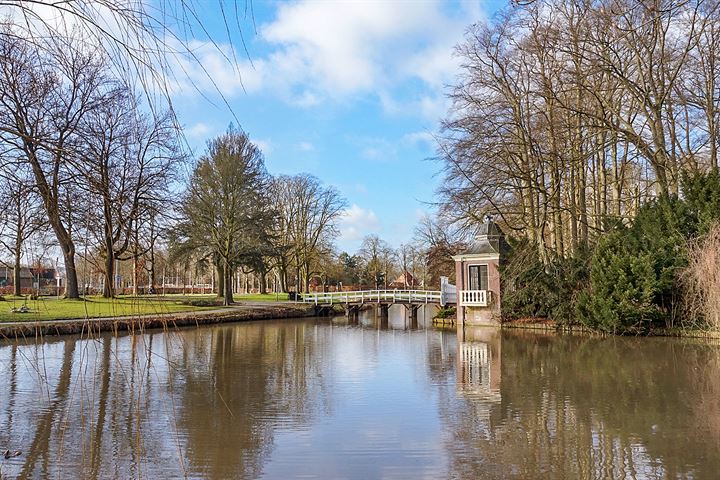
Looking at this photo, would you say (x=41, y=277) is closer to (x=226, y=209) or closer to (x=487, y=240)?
(x=487, y=240)

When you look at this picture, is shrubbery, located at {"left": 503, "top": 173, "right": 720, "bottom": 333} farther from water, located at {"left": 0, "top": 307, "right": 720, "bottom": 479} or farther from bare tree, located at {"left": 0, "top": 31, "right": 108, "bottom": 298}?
bare tree, located at {"left": 0, "top": 31, "right": 108, "bottom": 298}

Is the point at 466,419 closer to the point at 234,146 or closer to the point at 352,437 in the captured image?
the point at 352,437

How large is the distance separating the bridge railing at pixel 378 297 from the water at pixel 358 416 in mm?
→ 16406

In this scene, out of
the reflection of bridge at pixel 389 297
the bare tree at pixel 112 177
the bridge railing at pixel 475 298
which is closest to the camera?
the bare tree at pixel 112 177

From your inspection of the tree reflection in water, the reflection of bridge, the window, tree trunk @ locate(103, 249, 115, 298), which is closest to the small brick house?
the window

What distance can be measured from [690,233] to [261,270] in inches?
820

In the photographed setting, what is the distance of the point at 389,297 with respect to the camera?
1199 inches

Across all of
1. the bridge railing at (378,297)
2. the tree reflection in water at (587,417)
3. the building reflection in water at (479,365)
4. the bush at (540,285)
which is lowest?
the building reflection in water at (479,365)

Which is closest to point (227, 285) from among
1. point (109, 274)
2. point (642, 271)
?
point (642, 271)

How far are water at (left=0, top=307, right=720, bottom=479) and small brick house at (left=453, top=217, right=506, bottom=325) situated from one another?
9219mm

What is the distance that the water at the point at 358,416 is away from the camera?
496 centimetres

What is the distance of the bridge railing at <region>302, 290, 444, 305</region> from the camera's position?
2889 centimetres

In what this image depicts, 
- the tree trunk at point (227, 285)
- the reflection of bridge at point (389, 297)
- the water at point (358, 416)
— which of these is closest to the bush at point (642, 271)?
the water at point (358, 416)

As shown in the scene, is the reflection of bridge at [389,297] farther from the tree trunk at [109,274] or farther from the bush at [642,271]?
the tree trunk at [109,274]
